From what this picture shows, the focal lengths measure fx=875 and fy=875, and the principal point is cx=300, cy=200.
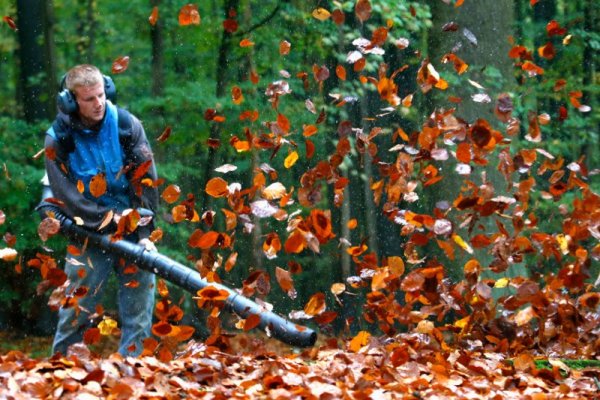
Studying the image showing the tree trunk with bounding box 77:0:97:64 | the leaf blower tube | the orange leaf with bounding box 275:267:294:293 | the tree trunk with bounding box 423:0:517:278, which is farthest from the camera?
the tree trunk with bounding box 77:0:97:64

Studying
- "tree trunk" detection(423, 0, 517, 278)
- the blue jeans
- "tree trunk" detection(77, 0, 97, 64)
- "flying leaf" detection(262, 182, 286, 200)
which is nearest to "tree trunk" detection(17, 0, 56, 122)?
"tree trunk" detection(77, 0, 97, 64)

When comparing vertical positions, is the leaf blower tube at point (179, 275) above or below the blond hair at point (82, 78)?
below

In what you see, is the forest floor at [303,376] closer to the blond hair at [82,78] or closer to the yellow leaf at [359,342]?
the yellow leaf at [359,342]

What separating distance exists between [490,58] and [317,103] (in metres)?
3.72

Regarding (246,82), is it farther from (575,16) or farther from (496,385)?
(496,385)

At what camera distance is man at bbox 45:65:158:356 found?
492 centimetres

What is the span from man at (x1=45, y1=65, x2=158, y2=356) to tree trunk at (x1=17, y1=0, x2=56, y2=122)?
6668mm

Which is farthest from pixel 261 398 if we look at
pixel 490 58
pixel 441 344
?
pixel 490 58

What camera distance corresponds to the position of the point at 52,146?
16.2 feet

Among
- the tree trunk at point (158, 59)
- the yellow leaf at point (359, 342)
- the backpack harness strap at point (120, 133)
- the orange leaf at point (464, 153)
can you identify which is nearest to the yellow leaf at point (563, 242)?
the orange leaf at point (464, 153)

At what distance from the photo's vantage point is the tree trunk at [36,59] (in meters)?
11.5

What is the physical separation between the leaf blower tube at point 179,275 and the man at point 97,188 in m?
0.06

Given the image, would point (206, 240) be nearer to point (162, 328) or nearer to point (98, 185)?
point (162, 328)

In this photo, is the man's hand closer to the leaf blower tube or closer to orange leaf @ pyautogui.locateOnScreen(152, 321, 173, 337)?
the leaf blower tube
